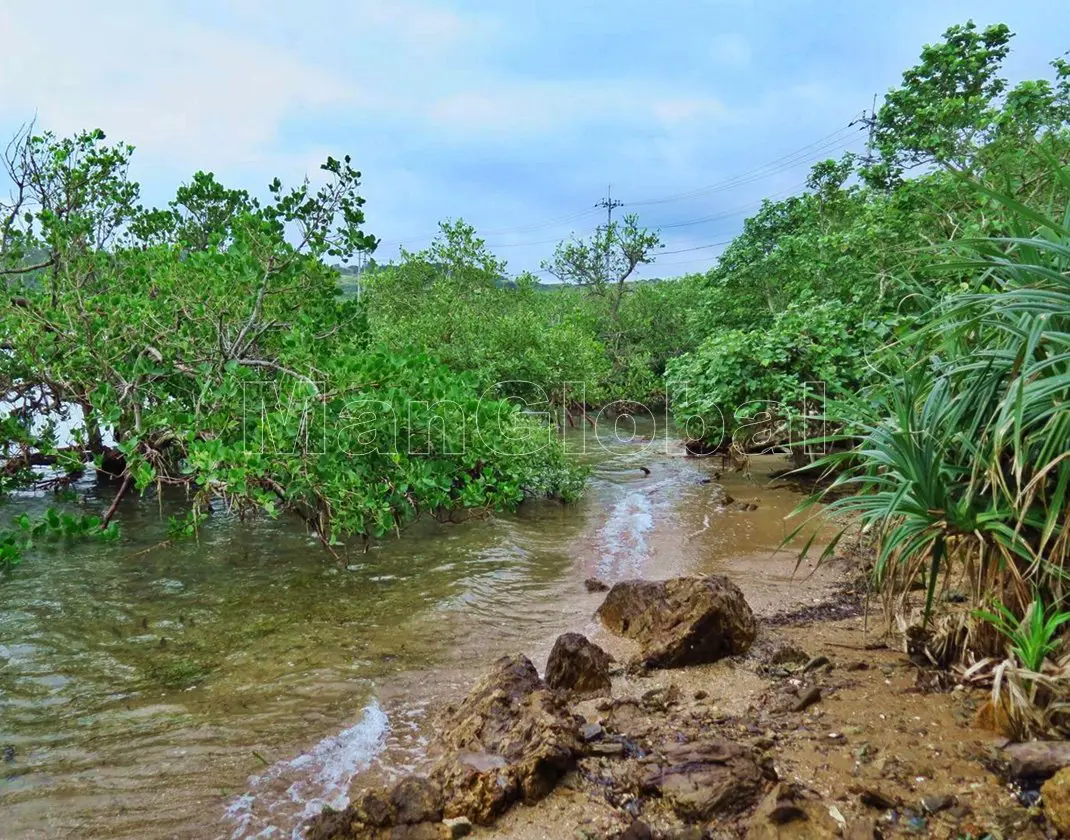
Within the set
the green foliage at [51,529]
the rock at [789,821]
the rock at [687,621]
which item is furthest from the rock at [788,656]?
the green foliage at [51,529]

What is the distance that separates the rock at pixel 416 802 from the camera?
106 inches

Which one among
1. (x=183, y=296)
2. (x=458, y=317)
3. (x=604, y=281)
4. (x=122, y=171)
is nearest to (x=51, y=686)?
(x=183, y=296)

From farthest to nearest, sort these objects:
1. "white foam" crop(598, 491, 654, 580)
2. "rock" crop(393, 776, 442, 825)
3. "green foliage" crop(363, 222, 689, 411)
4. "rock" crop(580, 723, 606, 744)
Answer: "green foliage" crop(363, 222, 689, 411) → "white foam" crop(598, 491, 654, 580) → "rock" crop(580, 723, 606, 744) → "rock" crop(393, 776, 442, 825)

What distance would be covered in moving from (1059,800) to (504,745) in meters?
2.03

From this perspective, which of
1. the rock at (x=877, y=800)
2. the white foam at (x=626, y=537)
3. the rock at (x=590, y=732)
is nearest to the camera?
the rock at (x=877, y=800)

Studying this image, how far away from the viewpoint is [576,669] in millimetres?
3939

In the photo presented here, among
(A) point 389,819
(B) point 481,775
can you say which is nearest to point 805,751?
(B) point 481,775

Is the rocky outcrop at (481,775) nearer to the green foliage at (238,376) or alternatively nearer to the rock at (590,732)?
the rock at (590,732)

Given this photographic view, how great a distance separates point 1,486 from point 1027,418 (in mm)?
7682

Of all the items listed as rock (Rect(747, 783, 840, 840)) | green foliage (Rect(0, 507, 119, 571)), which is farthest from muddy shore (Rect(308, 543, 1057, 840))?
green foliage (Rect(0, 507, 119, 571))

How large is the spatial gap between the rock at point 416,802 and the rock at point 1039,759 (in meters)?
2.14

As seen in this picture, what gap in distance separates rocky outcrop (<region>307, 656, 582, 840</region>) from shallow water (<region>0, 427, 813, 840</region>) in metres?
0.48

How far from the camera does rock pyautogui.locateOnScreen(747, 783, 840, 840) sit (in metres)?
2.33

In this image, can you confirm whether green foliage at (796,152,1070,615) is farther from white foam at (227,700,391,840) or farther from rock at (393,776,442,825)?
white foam at (227,700,391,840)
